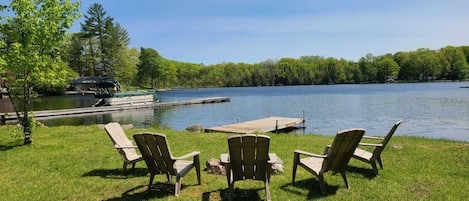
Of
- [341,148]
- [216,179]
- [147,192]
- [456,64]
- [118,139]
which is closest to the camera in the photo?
[341,148]

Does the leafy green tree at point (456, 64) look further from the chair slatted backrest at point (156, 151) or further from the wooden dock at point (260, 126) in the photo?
the chair slatted backrest at point (156, 151)

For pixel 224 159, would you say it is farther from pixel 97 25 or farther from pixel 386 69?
pixel 386 69

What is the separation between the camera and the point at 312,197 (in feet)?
16.3

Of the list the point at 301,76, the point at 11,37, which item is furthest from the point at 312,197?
the point at 301,76

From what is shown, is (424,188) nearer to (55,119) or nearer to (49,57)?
(49,57)

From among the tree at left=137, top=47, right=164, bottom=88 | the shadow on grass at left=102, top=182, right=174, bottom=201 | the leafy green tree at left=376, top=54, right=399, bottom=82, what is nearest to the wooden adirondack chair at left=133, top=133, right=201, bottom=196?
the shadow on grass at left=102, top=182, right=174, bottom=201

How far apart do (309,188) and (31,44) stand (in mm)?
7812

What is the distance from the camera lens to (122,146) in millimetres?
6434

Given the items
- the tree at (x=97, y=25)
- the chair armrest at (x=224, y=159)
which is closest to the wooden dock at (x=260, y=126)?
the chair armrest at (x=224, y=159)

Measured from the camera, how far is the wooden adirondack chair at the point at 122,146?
6254 mm

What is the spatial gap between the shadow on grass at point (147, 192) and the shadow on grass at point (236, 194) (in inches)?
22.2

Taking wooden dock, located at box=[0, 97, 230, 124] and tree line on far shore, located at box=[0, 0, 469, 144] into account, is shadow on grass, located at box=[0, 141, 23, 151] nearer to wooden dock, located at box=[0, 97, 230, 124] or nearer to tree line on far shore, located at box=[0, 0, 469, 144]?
tree line on far shore, located at box=[0, 0, 469, 144]

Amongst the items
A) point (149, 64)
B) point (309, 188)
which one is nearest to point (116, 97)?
point (309, 188)

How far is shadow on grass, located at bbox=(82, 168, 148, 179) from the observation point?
6340 mm
